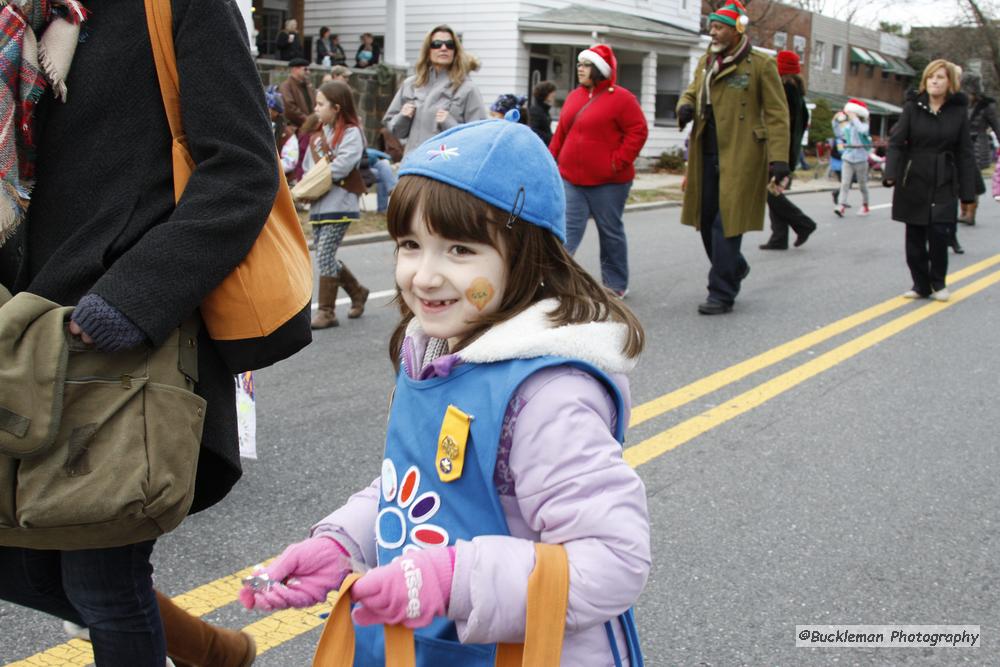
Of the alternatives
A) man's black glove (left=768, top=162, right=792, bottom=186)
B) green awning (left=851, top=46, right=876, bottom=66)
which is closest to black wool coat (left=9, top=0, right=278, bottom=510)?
man's black glove (left=768, top=162, right=792, bottom=186)

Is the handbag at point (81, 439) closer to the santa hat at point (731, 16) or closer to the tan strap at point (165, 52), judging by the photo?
the tan strap at point (165, 52)

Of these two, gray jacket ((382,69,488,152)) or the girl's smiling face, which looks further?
gray jacket ((382,69,488,152))

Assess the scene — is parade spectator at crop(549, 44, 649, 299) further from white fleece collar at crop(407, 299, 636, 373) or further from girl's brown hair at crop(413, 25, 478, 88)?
white fleece collar at crop(407, 299, 636, 373)

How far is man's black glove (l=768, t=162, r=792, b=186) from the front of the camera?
7.37m

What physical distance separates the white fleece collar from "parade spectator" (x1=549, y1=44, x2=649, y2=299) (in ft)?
20.3

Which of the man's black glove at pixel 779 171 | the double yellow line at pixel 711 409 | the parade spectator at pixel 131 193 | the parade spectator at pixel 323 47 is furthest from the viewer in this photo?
the parade spectator at pixel 323 47

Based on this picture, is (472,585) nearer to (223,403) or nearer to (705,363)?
(223,403)

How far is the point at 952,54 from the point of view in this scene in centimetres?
4941

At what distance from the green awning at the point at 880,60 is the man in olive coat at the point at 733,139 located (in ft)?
152

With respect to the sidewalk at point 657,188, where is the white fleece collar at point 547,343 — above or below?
above

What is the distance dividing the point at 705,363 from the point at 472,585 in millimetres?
4947

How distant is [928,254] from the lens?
8523mm

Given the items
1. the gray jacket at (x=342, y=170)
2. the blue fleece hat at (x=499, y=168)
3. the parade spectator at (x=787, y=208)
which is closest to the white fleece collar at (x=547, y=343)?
the blue fleece hat at (x=499, y=168)

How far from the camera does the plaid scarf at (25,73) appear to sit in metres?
1.93
